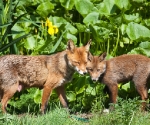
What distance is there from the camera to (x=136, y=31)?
10273 millimetres

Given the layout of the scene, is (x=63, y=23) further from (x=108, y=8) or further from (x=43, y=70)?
(x=43, y=70)

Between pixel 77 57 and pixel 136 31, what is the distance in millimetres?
1418

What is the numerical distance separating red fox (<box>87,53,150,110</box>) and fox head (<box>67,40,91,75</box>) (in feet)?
0.53

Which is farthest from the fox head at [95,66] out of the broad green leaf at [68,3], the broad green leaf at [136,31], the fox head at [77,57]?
the broad green leaf at [68,3]

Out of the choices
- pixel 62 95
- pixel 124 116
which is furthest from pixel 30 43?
pixel 124 116

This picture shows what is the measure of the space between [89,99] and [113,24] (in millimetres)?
1619

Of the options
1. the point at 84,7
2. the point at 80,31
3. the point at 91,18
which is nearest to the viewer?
the point at 91,18

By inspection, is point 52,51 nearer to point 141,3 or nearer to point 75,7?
point 75,7

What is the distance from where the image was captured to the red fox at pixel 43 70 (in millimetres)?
9438

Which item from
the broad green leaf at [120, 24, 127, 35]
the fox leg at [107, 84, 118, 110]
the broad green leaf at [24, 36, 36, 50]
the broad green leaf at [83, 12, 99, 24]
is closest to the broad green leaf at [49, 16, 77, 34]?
the broad green leaf at [83, 12, 99, 24]

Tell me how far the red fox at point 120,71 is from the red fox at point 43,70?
0.33 meters

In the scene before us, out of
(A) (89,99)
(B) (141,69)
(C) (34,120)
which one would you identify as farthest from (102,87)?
(C) (34,120)

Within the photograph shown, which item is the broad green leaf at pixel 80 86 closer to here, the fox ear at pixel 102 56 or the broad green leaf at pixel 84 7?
the fox ear at pixel 102 56

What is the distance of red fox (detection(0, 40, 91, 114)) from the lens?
31.0 ft
